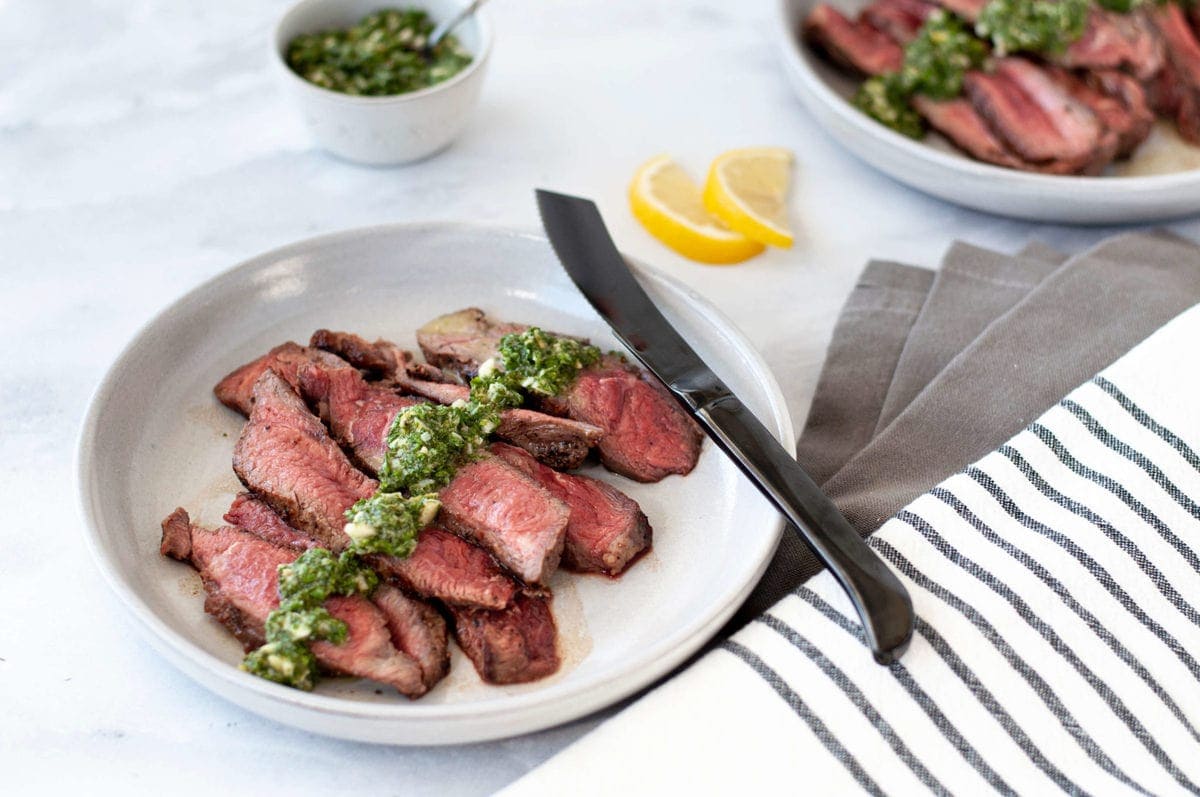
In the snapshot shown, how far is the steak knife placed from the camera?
1.85 meters

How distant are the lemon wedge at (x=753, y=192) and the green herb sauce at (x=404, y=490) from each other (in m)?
0.76

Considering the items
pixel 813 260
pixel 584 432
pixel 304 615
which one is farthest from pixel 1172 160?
pixel 304 615

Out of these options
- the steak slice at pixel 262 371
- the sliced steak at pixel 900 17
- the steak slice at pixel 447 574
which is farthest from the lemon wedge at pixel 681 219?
the steak slice at pixel 447 574

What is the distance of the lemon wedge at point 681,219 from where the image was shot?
3.02 meters

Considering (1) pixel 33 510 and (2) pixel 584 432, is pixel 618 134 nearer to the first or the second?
(2) pixel 584 432

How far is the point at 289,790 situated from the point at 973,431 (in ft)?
5.04

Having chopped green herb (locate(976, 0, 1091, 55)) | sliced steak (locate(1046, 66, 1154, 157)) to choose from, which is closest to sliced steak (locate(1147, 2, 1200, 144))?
sliced steak (locate(1046, 66, 1154, 157))

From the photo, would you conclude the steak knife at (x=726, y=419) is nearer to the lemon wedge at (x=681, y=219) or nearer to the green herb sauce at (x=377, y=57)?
the lemon wedge at (x=681, y=219)

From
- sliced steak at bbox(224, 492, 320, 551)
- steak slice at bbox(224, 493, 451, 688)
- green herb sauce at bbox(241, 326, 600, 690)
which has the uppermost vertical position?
green herb sauce at bbox(241, 326, 600, 690)

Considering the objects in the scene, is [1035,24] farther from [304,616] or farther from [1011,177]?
[304,616]

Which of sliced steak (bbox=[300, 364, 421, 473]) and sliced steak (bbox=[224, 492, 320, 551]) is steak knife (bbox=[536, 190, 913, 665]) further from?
sliced steak (bbox=[224, 492, 320, 551])

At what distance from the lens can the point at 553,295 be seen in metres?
2.74

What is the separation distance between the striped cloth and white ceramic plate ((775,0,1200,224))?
102 centimetres

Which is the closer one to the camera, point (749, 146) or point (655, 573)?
point (655, 573)
